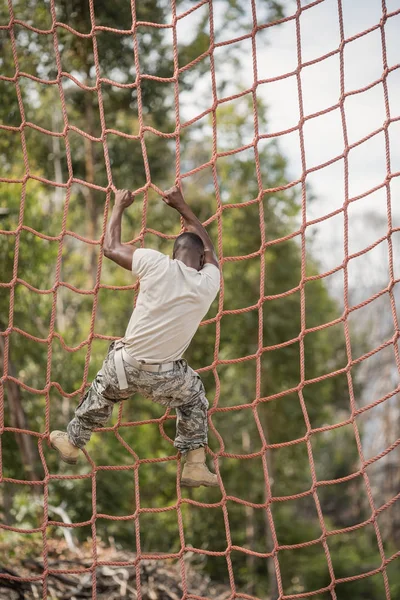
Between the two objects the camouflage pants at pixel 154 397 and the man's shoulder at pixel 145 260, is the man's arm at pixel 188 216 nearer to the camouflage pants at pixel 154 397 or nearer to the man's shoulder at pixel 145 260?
the man's shoulder at pixel 145 260

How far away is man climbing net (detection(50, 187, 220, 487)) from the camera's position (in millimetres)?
2625

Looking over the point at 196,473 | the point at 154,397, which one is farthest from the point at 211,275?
the point at 196,473

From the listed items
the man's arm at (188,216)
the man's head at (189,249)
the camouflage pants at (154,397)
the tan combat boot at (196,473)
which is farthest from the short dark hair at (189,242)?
the tan combat boot at (196,473)

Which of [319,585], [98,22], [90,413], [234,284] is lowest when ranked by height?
[90,413]

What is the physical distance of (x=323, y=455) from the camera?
14.4 meters

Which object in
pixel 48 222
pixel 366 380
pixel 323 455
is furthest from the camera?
pixel 366 380

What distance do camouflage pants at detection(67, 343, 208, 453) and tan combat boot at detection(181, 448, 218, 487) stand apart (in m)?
0.03

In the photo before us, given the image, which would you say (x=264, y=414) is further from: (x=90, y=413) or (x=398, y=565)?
(x=90, y=413)

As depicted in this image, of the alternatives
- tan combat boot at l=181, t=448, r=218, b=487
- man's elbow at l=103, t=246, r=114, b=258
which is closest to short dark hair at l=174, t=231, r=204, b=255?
man's elbow at l=103, t=246, r=114, b=258

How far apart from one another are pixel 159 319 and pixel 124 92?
22.1 feet

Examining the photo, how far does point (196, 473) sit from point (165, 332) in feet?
1.85

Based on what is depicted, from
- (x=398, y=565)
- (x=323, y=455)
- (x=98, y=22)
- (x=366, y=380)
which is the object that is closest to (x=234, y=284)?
(x=98, y=22)

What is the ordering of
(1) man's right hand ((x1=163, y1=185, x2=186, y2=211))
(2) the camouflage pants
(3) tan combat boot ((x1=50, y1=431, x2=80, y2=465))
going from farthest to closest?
(3) tan combat boot ((x1=50, y1=431, x2=80, y2=465)) < (1) man's right hand ((x1=163, y1=185, x2=186, y2=211)) < (2) the camouflage pants

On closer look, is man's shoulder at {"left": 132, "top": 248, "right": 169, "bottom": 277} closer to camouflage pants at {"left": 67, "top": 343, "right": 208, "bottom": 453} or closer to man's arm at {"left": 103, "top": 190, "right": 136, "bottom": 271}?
man's arm at {"left": 103, "top": 190, "right": 136, "bottom": 271}
